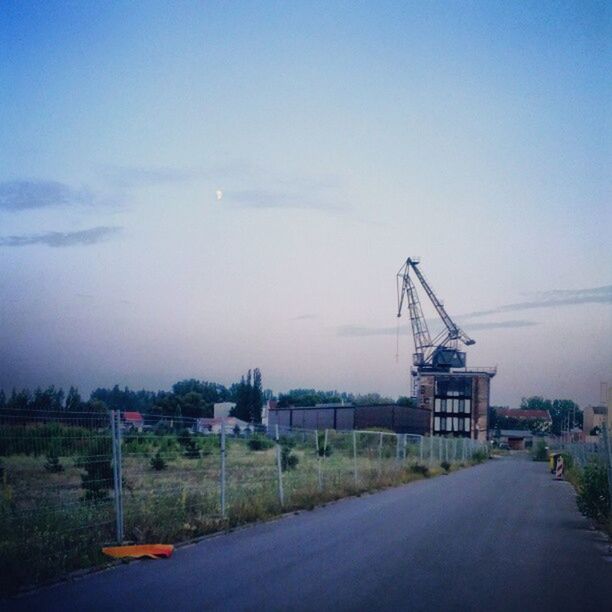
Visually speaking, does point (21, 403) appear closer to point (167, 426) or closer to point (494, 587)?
point (167, 426)

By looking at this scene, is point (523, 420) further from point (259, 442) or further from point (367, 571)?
point (367, 571)

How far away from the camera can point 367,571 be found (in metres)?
8.62

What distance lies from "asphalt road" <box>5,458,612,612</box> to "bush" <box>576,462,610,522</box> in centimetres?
53

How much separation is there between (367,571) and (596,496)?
8.66 meters

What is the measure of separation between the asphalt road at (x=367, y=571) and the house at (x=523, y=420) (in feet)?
455

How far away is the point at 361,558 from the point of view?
954cm

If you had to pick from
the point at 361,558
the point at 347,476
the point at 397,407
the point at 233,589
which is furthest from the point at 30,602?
the point at 397,407

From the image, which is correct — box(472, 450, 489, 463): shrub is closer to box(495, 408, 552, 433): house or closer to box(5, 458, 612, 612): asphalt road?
box(5, 458, 612, 612): asphalt road

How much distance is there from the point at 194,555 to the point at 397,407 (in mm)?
63018

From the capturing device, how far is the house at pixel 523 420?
489 ft

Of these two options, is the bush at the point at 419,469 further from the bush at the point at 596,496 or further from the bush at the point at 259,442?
the bush at the point at 596,496

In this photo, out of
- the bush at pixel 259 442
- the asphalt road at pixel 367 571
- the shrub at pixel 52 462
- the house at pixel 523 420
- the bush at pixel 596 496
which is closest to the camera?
the asphalt road at pixel 367 571

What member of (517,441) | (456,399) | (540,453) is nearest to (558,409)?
(517,441)

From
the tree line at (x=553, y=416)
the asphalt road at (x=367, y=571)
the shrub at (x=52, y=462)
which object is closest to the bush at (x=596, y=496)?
the asphalt road at (x=367, y=571)
